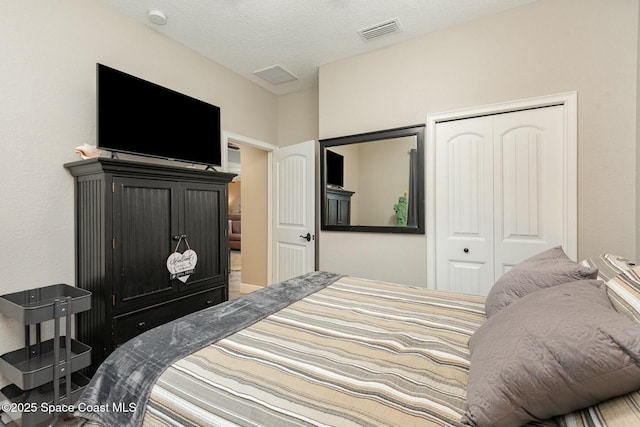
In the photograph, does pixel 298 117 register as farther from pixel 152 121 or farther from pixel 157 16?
pixel 152 121

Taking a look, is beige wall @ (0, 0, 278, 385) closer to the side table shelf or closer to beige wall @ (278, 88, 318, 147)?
the side table shelf

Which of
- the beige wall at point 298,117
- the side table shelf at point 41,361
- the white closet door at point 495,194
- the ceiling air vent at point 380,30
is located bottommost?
the side table shelf at point 41,361

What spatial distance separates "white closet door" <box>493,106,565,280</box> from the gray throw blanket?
2.15 meters

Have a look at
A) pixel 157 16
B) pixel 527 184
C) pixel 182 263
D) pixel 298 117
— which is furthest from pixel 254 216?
pixel 527 184

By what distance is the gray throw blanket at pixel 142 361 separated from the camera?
95 cm

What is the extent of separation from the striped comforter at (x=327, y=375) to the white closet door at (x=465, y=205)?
4.47ft

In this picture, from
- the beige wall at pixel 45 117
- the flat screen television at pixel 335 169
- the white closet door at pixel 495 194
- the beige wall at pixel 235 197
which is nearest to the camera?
the beige wall at pixel 45 117

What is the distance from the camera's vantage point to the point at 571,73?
225 centimetres

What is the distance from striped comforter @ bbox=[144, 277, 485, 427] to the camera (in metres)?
0.76

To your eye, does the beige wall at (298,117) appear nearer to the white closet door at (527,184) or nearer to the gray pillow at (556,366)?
the white closet door at (527,184)

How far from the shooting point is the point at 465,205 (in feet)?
8.70

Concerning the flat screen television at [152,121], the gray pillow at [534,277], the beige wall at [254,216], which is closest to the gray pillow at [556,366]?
the gray pillow at [534,277]

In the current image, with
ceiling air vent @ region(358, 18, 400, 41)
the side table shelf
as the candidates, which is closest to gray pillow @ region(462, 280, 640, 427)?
the side table shelf

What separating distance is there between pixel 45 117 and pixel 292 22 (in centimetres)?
202
